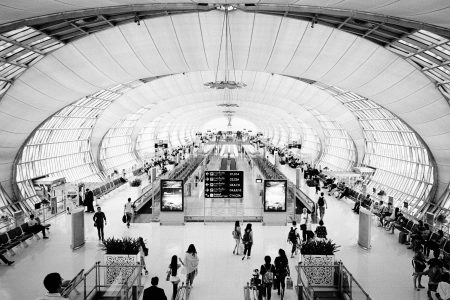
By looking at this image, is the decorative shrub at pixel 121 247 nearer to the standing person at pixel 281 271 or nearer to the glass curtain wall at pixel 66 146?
the standing person at pixel 281 271

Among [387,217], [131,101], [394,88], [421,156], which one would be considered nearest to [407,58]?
[394,88]

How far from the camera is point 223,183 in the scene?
17250 millimetres

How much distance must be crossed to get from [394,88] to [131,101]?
2708 cm

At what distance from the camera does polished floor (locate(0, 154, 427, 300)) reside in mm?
9008

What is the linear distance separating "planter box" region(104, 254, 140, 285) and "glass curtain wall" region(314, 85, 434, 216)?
24.0 meters

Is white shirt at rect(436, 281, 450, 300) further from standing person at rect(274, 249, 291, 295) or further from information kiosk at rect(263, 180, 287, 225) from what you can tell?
information kiosk at rect(263, 180, 287, 225)

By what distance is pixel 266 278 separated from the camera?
8227mm

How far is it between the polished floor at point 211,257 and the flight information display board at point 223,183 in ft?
6.46

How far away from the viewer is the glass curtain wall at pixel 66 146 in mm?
29773

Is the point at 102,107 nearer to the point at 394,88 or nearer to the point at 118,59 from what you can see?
the point at 118,59

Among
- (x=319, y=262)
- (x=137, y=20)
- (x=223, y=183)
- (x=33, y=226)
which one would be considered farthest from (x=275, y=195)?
(x=137, y=20)

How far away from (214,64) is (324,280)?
20.3 meters

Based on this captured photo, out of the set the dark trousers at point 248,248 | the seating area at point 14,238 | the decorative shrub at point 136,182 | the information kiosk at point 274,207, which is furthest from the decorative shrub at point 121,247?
the decorative shrub at point 136,182

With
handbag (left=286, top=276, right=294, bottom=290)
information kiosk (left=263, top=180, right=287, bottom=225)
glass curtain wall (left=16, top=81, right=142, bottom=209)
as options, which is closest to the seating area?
handbag (left=286, top=276, right=294, bottom=290)
